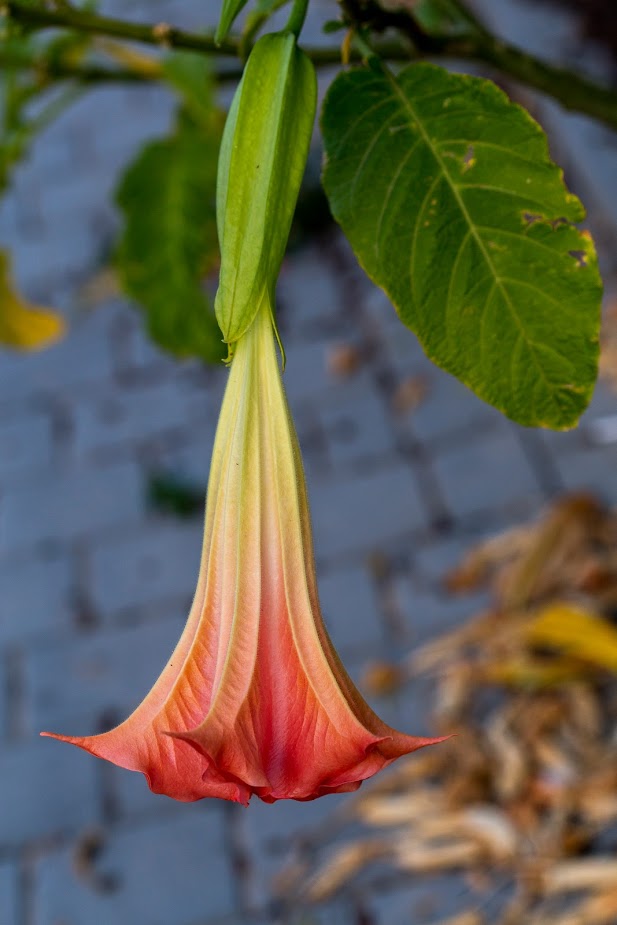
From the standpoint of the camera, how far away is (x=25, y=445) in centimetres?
238

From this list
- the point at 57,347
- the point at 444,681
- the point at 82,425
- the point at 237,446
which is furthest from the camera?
A: the point at 57,347

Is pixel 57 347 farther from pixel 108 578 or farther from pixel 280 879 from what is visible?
pixel 280 879

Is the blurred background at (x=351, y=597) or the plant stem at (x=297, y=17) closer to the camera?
the plant stem at (x=297, y=17)

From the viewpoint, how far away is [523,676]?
151 cm

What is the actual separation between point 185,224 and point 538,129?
530 mm

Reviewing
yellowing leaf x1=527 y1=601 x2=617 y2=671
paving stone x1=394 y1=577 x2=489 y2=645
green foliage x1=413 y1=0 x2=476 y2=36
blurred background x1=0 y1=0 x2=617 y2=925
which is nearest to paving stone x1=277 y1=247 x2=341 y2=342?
blurred background x1=0 y1=0 x2=617 y2=925

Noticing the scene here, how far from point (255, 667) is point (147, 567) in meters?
1.67

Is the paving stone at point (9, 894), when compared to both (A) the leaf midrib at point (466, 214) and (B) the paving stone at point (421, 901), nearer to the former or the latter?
(B) the paving stone at point (421, 901)

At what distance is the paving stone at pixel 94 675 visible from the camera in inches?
71.8

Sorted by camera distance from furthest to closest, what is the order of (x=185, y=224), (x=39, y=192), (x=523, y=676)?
(x=39, y=192), (x=523, y=676), (x=185, y=224)

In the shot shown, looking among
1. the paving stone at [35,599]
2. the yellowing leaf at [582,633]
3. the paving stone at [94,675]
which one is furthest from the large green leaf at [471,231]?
the paving stone at [35,599]

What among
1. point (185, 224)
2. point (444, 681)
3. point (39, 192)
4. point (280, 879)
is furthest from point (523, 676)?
point (39, 192)

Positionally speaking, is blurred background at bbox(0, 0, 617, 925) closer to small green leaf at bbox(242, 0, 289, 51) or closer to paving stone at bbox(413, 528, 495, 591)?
paving stone at bbox(413, 528, 495, 591)

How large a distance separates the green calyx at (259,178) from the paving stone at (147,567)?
1558 millimetres
